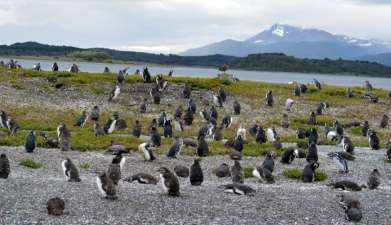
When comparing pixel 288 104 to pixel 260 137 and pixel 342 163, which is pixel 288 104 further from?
pixel 342 163

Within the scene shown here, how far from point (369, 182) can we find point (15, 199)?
1131cm

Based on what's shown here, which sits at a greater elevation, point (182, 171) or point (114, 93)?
→ point (114, 93)

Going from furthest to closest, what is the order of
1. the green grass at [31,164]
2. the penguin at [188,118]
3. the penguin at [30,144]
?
the penguin at [188,118] → the penguin at [30,144] → the green grass at [31,164]

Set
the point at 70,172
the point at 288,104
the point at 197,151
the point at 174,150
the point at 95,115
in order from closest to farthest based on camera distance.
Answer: the point at 70,172 < the point at 174,150 < the point at 197,151 < the point at 95,115 < the point at 288,104

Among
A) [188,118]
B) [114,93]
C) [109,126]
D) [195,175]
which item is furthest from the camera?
[114,93]

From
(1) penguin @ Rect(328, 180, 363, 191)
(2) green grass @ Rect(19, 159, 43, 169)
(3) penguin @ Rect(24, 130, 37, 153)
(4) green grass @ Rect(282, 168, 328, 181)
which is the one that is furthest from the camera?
(3) penguin @ Rect(24, 130, 37, 153)

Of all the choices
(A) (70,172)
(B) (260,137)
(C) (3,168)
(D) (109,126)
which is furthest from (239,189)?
(D) (109,126)

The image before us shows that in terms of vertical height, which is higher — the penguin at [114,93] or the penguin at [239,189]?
the penguin at [114,93]

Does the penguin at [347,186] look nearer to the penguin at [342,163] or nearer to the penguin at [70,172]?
the penguin at [342,163]

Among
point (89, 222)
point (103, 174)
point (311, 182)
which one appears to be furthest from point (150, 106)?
point (89, 222)

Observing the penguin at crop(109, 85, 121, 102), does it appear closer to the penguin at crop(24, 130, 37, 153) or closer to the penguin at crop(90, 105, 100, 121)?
the penguin at crop(90, 105, 100, 121)

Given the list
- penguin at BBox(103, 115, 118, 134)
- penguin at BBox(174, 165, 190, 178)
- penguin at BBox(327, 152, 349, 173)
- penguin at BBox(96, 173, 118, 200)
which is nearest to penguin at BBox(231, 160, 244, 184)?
penguin at BBox(174, 165, 190, 178)

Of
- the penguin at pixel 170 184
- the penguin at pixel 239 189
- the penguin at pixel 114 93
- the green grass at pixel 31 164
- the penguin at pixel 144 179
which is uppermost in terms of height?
the penguin at pixel 114 93

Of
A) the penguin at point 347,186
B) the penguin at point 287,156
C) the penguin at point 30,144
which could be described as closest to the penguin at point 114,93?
the penguin at point 30,144
